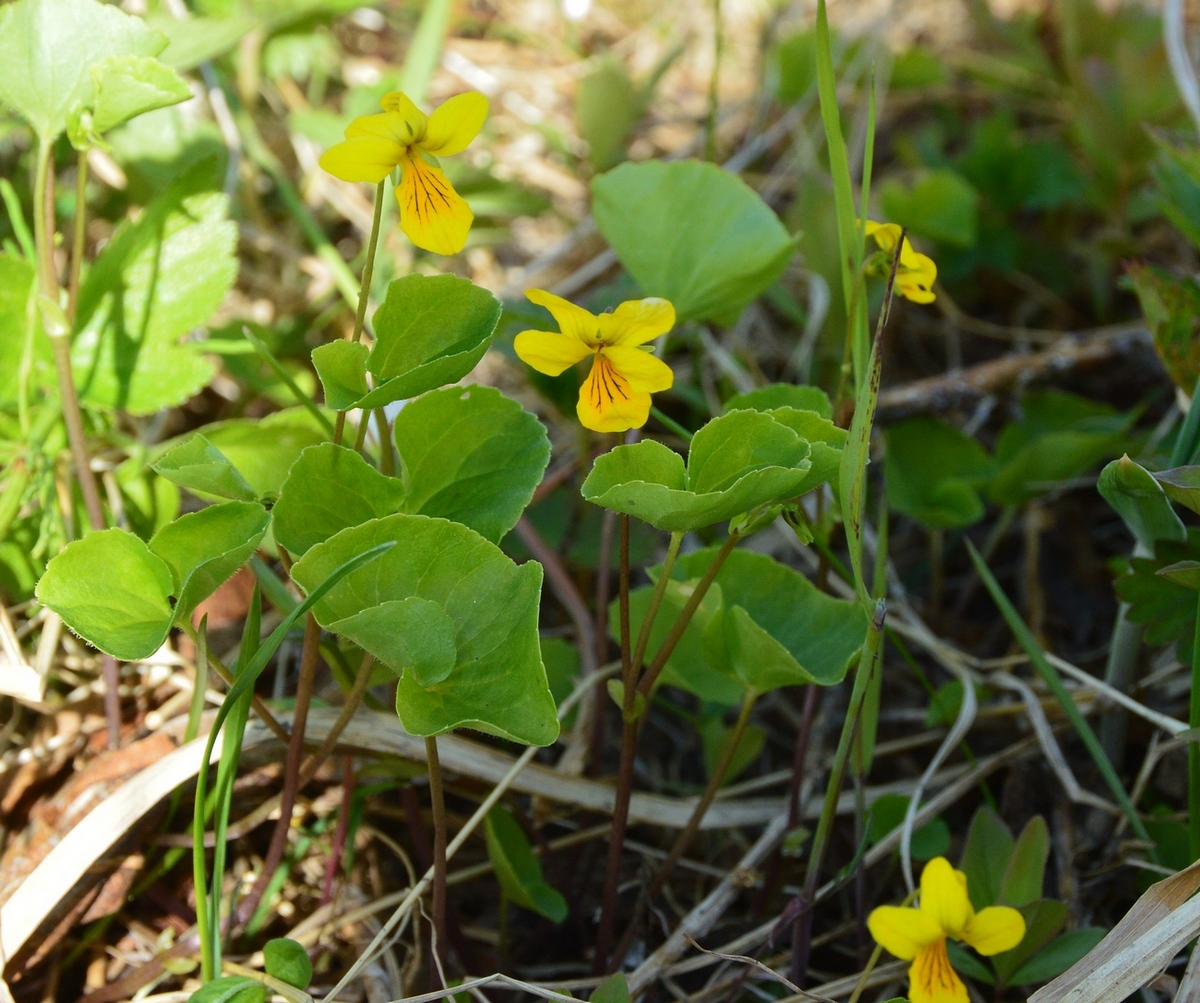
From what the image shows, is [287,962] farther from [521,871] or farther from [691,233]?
[691,233]

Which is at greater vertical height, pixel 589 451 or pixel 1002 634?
pixel 589 451

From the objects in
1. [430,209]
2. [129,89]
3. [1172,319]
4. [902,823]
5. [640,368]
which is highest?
[129,89]

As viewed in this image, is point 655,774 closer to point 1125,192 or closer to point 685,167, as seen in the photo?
point 685,167

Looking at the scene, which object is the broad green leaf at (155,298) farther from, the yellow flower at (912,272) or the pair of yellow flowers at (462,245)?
the yellow flower at (912,272)

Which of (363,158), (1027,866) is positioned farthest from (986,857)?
(363,158)

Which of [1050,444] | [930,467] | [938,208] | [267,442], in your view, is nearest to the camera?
[267,442]

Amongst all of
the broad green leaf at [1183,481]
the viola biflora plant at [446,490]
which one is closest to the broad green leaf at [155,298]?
the viola biflora plant at [446,490]

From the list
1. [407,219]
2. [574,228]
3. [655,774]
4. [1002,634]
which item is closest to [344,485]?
[407,219]
